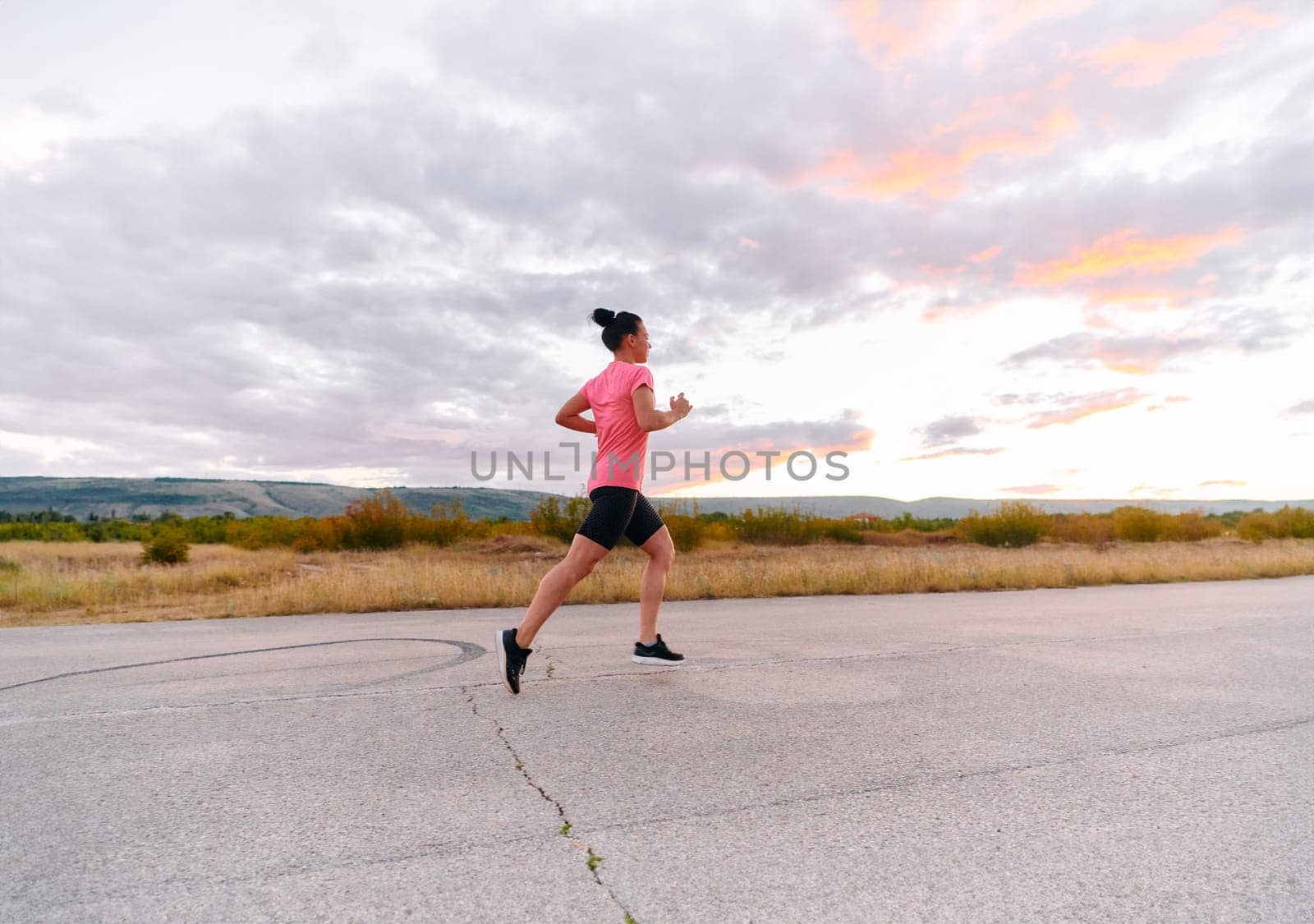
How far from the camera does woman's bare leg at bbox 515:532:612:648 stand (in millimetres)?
4953

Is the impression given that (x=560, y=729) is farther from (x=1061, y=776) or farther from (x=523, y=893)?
(x=1061, y=776)

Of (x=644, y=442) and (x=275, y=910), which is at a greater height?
(x=644, y=442)

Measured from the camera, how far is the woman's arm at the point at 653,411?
201 inches

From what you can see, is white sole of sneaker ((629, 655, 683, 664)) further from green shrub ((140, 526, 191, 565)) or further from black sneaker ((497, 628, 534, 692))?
green shrub ((140, 526, 191, 565))

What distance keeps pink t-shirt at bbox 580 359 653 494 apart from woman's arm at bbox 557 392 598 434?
36 cm

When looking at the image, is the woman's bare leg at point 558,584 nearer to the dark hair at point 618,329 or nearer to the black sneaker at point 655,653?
the black sneaker at point 655,653

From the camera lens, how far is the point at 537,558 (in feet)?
91.2

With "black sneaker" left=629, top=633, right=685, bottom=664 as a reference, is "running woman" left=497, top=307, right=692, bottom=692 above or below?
above

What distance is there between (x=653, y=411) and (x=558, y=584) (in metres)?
1.17

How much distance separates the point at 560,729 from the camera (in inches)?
162

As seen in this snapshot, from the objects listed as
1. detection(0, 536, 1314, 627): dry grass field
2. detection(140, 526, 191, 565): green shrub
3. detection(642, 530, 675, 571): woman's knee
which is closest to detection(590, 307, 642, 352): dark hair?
detection(642, 530, 675, 571): woman's knee

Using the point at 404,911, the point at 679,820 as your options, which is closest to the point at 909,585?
the point at 679,820

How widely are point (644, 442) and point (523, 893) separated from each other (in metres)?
3.32

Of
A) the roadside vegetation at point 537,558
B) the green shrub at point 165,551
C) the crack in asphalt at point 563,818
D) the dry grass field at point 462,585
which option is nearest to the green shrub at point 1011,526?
the roadside vegetation at point 537,558
